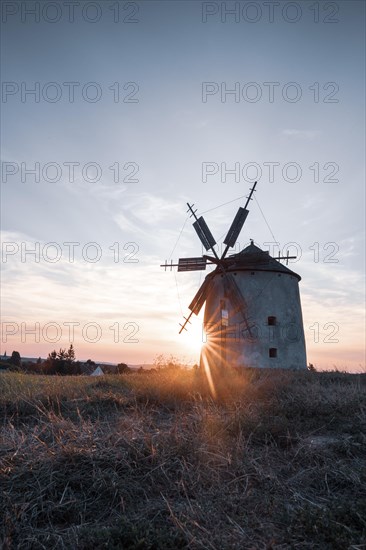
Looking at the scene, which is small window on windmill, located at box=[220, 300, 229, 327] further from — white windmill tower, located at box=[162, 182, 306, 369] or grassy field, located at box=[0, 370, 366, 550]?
grassy field, located at box=[0, 370, 366, 550]

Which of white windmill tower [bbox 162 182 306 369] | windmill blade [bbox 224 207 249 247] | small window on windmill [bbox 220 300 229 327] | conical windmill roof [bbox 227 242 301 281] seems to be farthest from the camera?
windmill blade [bbox 224 207 249 247]

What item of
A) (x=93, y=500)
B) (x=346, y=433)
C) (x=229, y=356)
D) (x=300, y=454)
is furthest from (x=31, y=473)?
(x=229, y=356)

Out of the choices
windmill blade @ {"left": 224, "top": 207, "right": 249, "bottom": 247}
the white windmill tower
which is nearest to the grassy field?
the white windmill tower

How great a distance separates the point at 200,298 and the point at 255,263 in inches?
158

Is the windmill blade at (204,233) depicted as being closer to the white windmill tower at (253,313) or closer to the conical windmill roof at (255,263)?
the white windmill tower at (253,313)

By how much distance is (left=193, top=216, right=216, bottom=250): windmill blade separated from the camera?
24725 mm

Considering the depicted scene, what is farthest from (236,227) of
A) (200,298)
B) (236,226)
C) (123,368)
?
(123,368)

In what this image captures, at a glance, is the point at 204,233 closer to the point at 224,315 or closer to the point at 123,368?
the point at 224,315

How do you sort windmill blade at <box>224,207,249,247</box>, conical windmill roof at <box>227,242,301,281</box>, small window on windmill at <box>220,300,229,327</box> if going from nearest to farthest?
small window on windmill at <box>220,300,229,327</box> < conical windmill roof at <box>227,242,301,281</box> < windmill blade at <box>224,207,249,247</box>

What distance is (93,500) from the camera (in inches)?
144

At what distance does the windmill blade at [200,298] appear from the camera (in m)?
25.0

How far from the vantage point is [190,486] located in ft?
12.6

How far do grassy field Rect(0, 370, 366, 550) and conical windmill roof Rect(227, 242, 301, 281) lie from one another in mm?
17316

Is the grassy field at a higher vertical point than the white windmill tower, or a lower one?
lower
